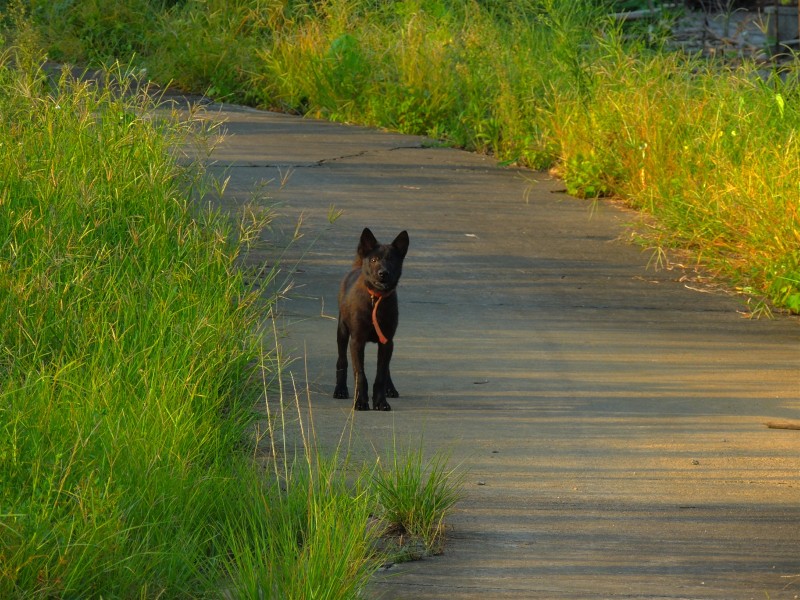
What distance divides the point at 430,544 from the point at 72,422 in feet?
4.47

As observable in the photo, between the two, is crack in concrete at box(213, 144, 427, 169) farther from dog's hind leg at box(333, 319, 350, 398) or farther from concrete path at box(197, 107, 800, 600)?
dog's hind leg at box(333, 319, 350, 398)

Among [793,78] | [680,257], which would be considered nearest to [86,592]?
[680,257]

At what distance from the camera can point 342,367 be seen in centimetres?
674

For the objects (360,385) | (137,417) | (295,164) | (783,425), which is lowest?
(783,425)

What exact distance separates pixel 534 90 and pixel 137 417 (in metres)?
8.76

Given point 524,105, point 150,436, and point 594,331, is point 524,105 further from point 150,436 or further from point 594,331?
point 150,436

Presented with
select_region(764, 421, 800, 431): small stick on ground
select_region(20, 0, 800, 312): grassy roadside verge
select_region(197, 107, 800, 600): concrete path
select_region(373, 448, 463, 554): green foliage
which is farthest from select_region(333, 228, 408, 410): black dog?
select_region(20, 0, 800, 312): grassy roadside verge

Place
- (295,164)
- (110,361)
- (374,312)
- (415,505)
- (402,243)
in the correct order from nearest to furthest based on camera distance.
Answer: (415,505), (110,361), (374,312), (402,243), (295,164)

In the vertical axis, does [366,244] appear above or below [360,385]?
above

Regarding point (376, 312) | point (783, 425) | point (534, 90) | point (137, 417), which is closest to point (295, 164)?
point (534, 90)

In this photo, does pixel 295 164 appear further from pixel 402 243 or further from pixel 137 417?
pixel 137 417

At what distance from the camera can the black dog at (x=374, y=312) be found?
21.1 feet

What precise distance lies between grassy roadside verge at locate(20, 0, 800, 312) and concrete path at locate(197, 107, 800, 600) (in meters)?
0.44

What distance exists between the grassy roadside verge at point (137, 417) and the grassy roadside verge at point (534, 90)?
3.51 metres
